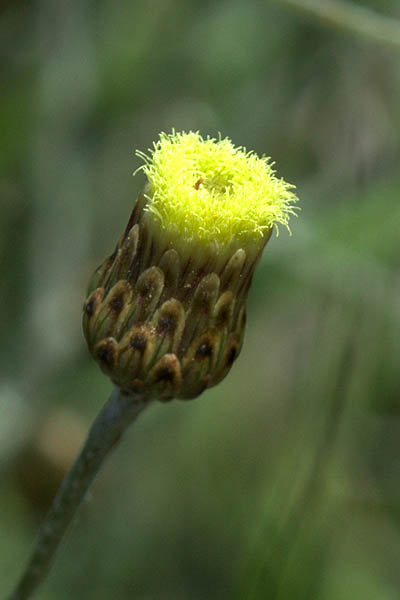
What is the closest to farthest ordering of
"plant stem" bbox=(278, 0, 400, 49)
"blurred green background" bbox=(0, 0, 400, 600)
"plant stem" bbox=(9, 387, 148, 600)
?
1. "plant stem" bbox=(9, 387, 148, 600)
2. "plant stem" bbox=(278, 0, 400, 49)
3. "blurred green background" bbox=(0, 0, 400, 600)

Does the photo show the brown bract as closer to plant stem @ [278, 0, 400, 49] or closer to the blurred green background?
the blurred green background

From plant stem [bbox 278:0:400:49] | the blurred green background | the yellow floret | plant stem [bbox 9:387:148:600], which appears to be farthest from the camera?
the blurred green background

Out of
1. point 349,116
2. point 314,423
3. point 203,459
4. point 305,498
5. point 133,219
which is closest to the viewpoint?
point 133,219

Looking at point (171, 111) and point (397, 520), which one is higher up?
point (171, 111)

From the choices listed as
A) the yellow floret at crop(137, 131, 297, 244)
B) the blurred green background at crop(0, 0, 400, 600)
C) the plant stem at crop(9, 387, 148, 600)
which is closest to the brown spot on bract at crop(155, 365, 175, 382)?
the plant stem at crop(9, 387, 148, 600)

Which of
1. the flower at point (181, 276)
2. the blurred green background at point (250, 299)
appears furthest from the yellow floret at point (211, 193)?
the blurred green background at point (250, 299)

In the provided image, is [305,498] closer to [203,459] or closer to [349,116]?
[203,459]

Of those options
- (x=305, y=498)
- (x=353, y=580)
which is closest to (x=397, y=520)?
(x=353, y=580)
